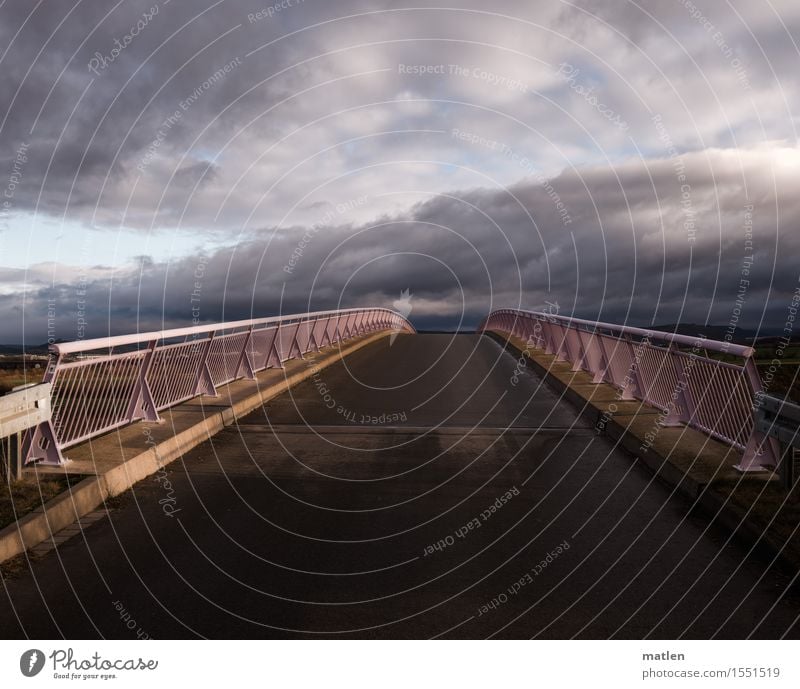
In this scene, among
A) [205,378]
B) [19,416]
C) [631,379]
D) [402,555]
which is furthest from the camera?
[205,378]

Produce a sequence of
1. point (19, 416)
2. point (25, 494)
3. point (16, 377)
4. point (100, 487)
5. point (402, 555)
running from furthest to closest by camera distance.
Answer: point (16, 377) → point (100, 487) → point (19, 416) → point (25, 494) → point (402, 555)

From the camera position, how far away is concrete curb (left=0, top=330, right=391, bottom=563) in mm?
5793

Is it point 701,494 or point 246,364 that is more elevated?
point 246,364

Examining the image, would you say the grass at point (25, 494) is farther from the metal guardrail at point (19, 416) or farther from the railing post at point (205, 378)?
the railing post at point (205, 378)

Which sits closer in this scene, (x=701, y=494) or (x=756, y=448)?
(x=701, y=494)

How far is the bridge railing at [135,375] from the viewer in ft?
26.1

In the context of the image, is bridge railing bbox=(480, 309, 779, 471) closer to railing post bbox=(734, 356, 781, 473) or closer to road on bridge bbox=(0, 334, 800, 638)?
railing post bbox=(734, 356, 781, 473)

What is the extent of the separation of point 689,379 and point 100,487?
7154 millimetres

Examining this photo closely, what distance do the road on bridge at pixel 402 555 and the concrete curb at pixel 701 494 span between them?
0.14 metres

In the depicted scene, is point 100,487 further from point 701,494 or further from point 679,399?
point 679,399

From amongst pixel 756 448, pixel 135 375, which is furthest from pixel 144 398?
pixel 756 448

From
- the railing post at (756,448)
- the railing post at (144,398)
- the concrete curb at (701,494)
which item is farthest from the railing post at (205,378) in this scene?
the railing post at (756,448)

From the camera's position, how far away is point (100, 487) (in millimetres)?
7246

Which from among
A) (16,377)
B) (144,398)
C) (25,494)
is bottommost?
(16,377)
